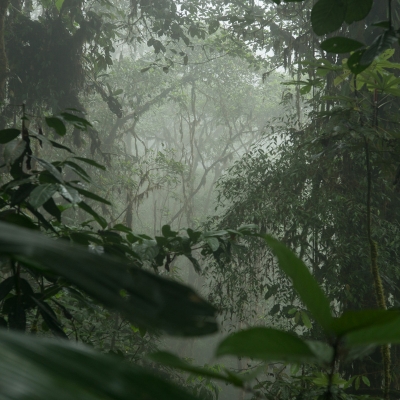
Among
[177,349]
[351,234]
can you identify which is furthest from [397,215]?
[177,349]

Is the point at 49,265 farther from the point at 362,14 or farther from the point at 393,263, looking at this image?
the point at 393,263

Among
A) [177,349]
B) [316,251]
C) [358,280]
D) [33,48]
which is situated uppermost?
[33,48]

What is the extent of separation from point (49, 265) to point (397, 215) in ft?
8.97

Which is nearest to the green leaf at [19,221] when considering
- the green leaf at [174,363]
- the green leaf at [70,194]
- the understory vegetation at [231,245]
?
the understory vegetation at [231,245]

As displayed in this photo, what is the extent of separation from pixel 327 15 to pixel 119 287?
64 centimetres

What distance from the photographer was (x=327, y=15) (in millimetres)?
684

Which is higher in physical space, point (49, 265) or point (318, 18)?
point (318, 18)

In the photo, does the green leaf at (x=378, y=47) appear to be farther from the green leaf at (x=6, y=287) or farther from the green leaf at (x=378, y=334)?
the green leaf at (x=6, y=287)

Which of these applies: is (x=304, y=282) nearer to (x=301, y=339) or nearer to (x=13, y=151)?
(x=301, y=339)

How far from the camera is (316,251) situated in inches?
108

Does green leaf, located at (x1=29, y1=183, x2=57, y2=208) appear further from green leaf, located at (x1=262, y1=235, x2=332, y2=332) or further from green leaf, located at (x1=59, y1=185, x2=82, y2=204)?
green leaf, located at (x1=262, y1=235, x2=332, y2=332)

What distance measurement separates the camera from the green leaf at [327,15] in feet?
2.17

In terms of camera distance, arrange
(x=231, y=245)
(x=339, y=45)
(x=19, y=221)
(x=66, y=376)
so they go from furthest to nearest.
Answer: (x=231, y=245), (x=339, y=45), (x=19, y=221), (x=66, y=376)

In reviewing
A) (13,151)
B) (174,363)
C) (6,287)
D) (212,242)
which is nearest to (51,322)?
(6,287)
